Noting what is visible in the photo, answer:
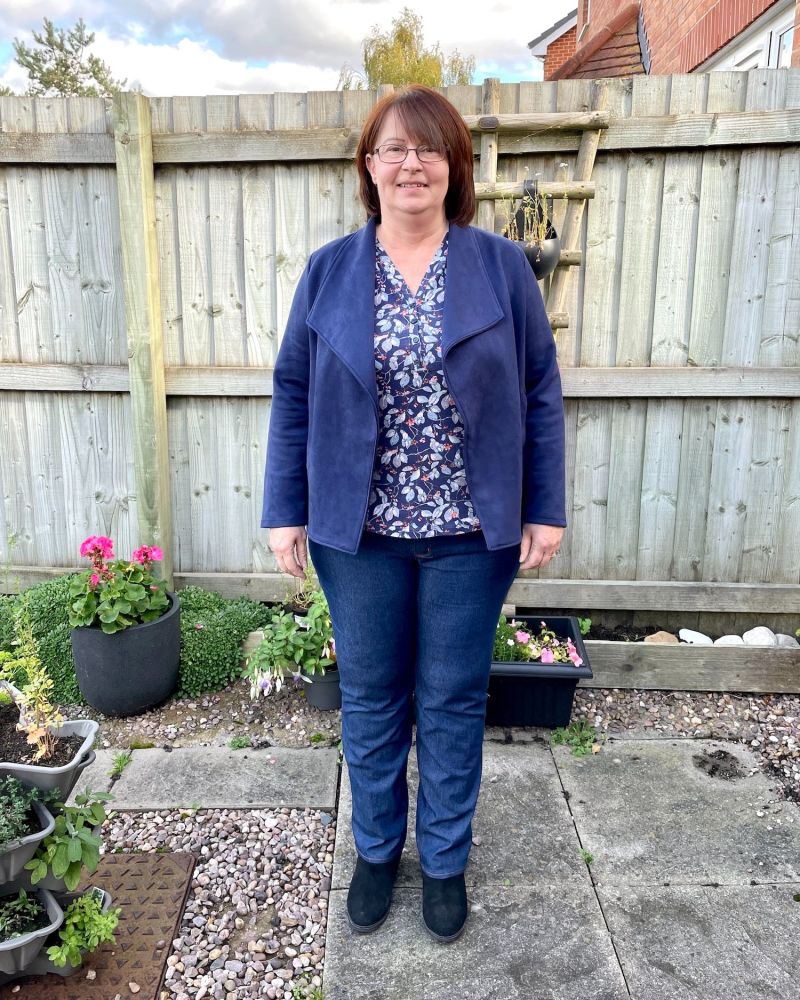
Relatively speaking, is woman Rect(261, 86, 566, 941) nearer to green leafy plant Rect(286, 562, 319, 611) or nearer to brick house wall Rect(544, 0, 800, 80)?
green leafy plant Rect(286, 562, 319, 611)

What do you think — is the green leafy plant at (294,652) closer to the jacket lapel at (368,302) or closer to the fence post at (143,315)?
the fence post at (143,315)

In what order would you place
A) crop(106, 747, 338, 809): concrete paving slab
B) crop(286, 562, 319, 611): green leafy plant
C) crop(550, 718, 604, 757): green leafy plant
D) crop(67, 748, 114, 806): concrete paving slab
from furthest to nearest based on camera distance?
crop(286, 562, 319, 611): green leafy plant, crop(550, 718, 604, 757): green leafy plant, crop(67, 748, 114, 806): concrete paving slab, crop(106, 747, 338, 809): concrete paving slab

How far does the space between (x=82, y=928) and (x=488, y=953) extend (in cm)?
93

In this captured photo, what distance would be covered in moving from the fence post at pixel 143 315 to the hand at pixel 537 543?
1.86 meters

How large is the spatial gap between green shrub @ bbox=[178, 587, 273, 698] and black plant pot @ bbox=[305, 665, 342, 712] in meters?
0.38

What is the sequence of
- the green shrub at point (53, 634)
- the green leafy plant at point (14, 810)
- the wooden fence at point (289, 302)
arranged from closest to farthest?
the green leafy plant at point (14, 810) → the wooden fence at point (289, 302) → the green shrub at point (53, 634)

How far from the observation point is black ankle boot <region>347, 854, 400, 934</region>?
→ 6.23 ft

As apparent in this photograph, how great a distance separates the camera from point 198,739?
2811 mm

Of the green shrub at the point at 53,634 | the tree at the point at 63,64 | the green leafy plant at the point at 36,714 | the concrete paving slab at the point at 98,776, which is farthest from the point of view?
the tree at the point at 63,64

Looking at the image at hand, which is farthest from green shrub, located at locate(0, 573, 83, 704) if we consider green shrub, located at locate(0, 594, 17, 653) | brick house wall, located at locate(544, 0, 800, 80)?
brick house wall, located at locate(544, 0, 800, 80)

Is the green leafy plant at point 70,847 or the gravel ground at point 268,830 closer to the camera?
the green leafy plant at point 70,847

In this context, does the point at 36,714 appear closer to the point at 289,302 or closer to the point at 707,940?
the point at 707,940

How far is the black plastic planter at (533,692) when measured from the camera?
272 centimetres

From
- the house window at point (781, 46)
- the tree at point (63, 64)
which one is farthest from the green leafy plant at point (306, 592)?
the tree at point (63, 64)
